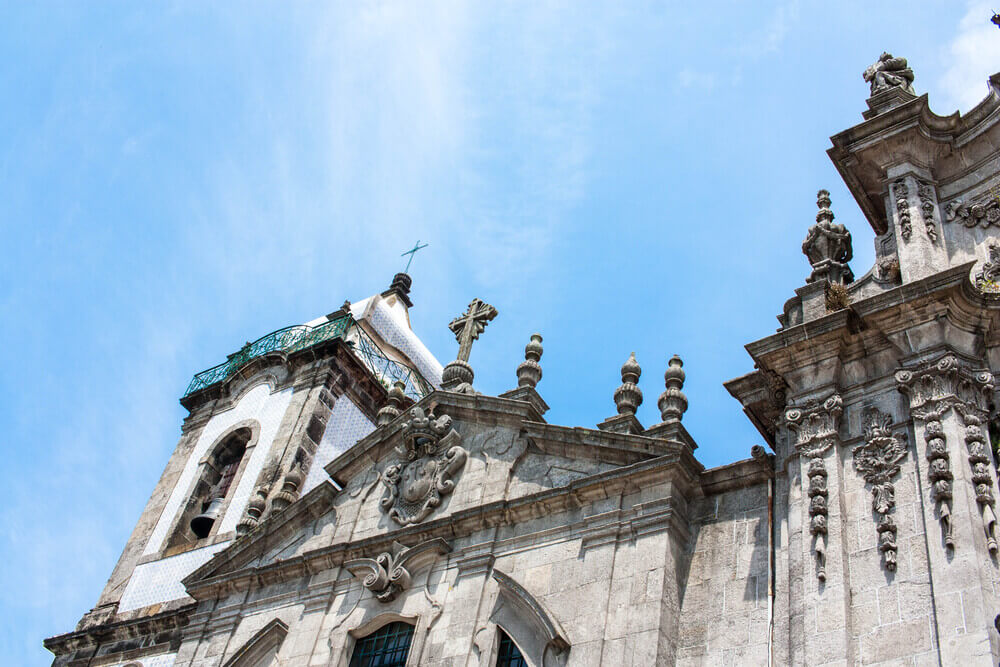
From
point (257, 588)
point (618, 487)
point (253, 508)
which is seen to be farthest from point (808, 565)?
point (253, 508)

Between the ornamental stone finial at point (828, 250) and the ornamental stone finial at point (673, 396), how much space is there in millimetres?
1791

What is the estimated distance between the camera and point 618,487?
483 inches

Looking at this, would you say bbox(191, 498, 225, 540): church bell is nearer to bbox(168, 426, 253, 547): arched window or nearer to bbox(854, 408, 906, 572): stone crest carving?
bbox(168, 426, 253, 547): arched window

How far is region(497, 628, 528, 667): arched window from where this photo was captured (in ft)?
38.1

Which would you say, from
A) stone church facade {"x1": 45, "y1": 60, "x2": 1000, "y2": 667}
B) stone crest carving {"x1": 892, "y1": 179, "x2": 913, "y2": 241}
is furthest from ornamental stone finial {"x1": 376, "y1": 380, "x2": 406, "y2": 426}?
stone crest carving {"x1": 892, "y1": 179, "x2": 913, "y2": 241}

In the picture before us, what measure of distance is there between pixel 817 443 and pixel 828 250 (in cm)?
283

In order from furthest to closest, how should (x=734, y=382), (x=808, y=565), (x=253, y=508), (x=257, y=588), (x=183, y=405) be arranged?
(x=183, y=405), (x=253, y=508), (x=257, y=588), (x=734, y=382), (x=808, y=565)

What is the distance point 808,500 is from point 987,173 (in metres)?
5.07

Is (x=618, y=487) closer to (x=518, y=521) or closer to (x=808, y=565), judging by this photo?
(x=518, y=521)

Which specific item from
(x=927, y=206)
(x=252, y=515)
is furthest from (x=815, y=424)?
(x=252, y=515)

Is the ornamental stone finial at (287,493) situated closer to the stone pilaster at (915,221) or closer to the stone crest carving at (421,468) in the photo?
the stone crest carving at (421,468)

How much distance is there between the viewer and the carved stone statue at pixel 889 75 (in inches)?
565

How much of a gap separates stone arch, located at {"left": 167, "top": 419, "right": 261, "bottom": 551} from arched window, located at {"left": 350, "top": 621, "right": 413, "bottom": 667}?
6364mm

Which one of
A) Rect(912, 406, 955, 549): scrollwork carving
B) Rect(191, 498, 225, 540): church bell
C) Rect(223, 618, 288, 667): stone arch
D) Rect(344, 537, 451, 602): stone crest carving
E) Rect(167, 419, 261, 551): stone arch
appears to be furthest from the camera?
Rect(167, 419, 261, 551): stone arch
